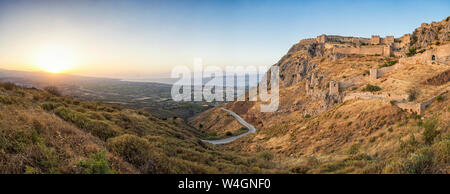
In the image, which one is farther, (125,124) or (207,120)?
(207,120)

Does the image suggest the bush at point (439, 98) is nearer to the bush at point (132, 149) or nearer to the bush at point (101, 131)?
the bush at point (132, 149)

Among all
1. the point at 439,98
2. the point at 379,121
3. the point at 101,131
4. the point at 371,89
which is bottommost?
the point at 379,121

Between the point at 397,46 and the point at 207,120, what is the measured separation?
5289 cm

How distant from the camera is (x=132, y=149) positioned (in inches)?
259

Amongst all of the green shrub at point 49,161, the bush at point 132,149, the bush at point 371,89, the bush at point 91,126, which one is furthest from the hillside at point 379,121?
the bush at point 91,126

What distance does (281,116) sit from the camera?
40719 millimetres

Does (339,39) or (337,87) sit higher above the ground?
(339,39)

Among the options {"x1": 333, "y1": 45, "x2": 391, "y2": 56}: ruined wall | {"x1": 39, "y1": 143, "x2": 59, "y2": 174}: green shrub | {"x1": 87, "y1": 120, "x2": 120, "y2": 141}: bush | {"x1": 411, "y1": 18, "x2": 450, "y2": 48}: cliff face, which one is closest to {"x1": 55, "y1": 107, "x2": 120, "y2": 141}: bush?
{"x1": 87, "y1": 120, "x2": 120, "y2": 141}: bush

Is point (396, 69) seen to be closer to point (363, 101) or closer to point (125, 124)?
point (363, 101)

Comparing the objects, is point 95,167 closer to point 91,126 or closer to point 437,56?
point 91,126

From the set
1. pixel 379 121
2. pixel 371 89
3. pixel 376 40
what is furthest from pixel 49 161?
pixel 376 40

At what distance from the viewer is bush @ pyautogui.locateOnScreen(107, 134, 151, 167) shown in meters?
6.13

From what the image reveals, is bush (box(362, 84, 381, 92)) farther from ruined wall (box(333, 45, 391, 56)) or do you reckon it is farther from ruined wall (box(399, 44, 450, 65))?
ruined wall (box(333, 45, 391, 56))
